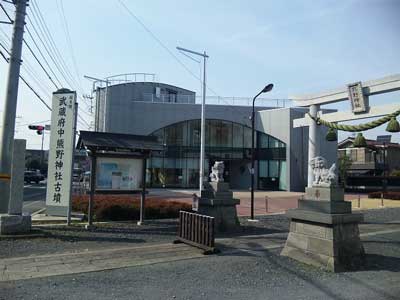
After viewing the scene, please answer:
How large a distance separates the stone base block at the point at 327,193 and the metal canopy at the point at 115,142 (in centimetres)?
715

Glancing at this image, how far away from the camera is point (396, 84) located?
1593cm

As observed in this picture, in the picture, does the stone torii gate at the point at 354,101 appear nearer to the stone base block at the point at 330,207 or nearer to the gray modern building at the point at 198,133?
the stone base block at the point at 330,207

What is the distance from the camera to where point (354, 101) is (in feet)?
58.2

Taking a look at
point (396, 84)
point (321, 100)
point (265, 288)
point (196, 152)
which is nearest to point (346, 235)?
point (265, 288)

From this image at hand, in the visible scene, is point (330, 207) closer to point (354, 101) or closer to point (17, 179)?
point (17, 179)

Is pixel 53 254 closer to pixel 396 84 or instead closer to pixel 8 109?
pixel 8 109

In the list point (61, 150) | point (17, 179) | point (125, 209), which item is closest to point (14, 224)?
point (17, 179)

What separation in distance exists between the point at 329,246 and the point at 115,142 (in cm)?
837

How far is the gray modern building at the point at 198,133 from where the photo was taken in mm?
50344

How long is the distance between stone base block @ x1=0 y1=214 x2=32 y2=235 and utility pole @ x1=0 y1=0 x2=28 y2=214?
0.67 meters

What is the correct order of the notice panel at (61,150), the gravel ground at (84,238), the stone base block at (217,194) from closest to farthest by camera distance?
the gravel ground at (84,238) → the stone base block at (217,194) → the notice panel at (61,150)

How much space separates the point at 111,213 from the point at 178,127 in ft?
124

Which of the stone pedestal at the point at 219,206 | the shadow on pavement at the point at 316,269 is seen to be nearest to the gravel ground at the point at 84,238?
the stone pedestal at the point at 219,206

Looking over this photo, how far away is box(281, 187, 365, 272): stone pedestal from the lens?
344 inches
